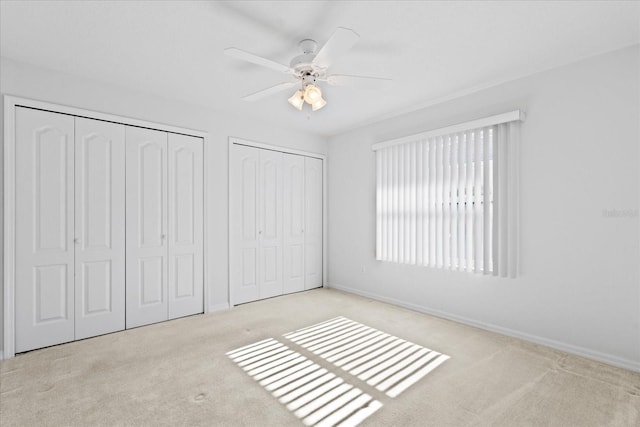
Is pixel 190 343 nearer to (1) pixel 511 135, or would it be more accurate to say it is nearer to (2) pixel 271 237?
(2) pixel 271 237

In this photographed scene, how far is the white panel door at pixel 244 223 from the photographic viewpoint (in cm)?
443

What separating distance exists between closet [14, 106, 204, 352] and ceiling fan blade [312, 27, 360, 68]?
2.45 m

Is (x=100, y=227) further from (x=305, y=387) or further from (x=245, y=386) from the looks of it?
(x=305, y=387)

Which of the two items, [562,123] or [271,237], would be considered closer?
[562,123]

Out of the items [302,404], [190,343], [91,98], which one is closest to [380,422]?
[302,404]

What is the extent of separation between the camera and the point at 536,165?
3115 mm

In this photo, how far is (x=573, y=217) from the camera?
9.51 ft

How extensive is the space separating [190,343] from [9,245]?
72.7 inches

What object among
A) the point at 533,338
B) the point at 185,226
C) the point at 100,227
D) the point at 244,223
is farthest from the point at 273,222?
the point at 533,338

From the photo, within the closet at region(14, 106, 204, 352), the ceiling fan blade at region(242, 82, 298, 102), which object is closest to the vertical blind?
the ceiling fan blade at region(242, 82, 298, 102)

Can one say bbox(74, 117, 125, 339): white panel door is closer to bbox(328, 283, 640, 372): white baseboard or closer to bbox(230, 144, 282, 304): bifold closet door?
bbox(230, 144, 282, 304): bifold closet door

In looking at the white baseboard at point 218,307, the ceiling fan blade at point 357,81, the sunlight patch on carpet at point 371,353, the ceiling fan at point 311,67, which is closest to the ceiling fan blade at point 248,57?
the ceiling fan at point 311,67

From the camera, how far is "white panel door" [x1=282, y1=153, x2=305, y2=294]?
16.6 ft

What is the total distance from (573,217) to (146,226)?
14.5 ft
